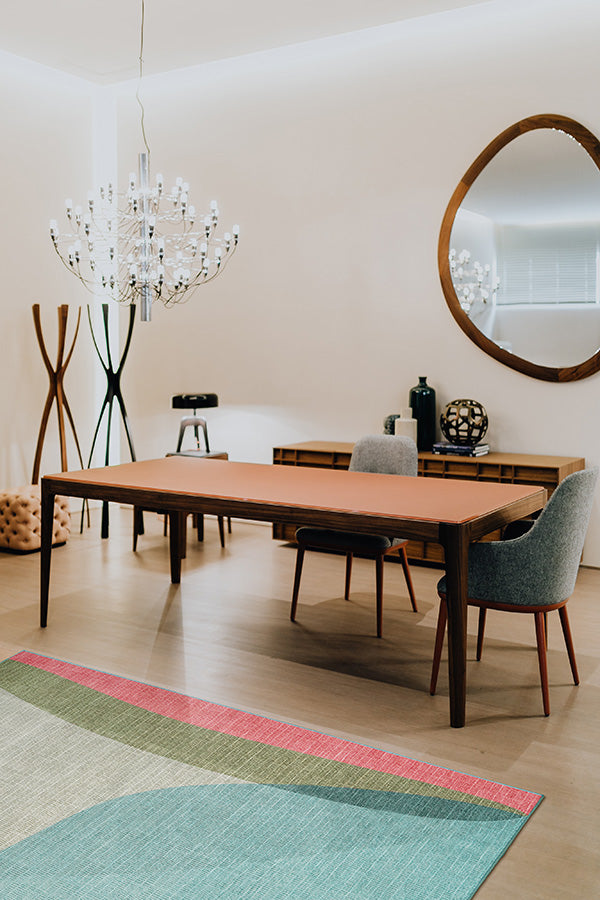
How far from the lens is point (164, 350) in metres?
6.68

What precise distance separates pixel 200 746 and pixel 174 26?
4599 millimetres

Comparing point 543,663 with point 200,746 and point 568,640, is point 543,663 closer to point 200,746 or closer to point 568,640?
point 568,640

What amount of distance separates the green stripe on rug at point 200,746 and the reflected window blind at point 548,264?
3295 millimetres

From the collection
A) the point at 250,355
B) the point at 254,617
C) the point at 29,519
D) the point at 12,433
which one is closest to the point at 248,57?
the point at 250,355

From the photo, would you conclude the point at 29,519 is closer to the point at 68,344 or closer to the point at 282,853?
the point at 68,344

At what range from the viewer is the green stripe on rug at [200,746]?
95.2 inches

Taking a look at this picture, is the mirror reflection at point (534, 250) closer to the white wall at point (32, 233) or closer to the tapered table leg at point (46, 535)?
the tapered table leg at point (46, 535)

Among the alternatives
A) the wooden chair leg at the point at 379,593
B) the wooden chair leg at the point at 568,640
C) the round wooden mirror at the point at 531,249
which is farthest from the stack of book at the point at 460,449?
the wooden chair leg at the point at 568,640

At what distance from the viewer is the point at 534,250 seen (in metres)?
4.96

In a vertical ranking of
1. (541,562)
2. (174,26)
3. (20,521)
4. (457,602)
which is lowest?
(20,521)

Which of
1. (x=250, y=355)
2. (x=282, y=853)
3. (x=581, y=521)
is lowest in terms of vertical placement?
(x=282, y=853)

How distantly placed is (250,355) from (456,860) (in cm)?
457

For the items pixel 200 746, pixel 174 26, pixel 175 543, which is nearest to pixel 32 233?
pixel 174 26

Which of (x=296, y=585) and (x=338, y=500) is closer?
(x=338, y=500)
